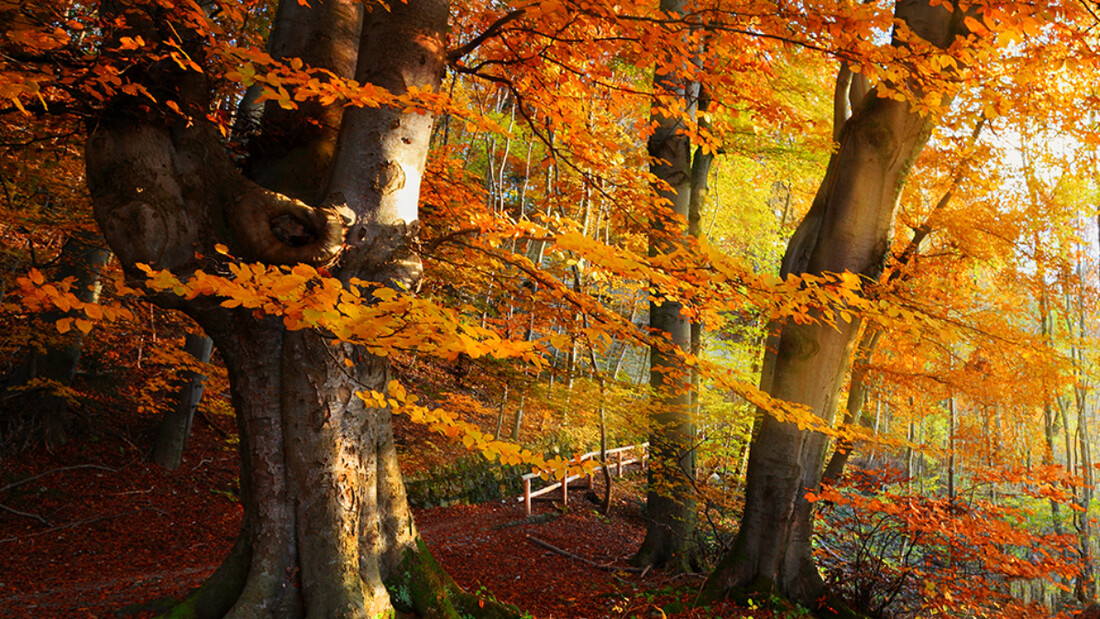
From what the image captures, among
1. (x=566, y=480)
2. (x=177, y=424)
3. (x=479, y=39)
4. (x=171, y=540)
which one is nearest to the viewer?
(x=479, y=39)

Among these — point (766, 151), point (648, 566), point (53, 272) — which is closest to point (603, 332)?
point (648, 566)

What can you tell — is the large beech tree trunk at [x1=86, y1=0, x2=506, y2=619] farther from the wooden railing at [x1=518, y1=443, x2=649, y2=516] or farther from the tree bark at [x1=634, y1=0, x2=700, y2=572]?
the wooden railing at [x1=518, y1=443, x2=649, y2=516]

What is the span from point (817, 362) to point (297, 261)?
387cm

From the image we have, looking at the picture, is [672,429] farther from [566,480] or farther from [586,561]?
[566,480]

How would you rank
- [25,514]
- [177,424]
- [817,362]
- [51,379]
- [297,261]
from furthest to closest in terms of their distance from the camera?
[177,424] → [51,379] → [25,514] → [817,362] → [297,261]

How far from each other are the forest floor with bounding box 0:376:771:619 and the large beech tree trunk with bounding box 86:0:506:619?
3.73 ft

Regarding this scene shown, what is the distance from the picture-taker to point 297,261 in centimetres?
286

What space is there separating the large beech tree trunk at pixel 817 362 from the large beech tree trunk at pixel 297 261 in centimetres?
262

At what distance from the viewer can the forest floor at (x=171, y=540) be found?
4.70 m

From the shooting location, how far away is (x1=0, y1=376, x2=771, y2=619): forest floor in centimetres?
470

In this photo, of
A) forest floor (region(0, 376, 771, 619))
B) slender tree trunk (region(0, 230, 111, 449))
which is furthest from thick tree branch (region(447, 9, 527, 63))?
slender tree trunk (region(0, 230, 111, 449))

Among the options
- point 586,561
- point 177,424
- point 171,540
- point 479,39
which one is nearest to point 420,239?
point 479,39

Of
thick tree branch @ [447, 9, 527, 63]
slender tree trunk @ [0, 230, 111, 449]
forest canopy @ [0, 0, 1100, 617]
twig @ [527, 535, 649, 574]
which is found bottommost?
twig @ [527, 535, 649, 574]

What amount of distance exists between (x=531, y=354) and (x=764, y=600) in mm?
3596
